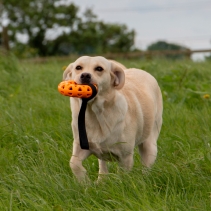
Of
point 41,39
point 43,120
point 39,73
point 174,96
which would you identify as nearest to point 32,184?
point 43,120

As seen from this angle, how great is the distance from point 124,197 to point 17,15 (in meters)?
41.5

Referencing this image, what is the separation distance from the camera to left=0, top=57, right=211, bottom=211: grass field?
12.5ft

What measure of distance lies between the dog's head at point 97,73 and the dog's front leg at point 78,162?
53cm

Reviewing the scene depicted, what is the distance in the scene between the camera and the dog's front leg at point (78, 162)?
14.5 feet

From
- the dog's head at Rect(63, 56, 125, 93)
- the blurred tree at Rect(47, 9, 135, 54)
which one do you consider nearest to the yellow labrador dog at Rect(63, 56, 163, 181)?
the dog's head at Rect(63, 56, 125, 93)

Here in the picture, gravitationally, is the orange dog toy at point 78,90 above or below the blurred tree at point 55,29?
above

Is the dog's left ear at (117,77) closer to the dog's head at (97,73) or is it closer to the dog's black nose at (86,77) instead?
the dog's head at (97,73)

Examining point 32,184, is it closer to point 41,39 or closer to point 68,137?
point 68,137

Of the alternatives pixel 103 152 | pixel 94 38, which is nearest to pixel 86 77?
pixel 103 152

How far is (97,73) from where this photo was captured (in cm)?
447

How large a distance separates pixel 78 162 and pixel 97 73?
760 millimetres

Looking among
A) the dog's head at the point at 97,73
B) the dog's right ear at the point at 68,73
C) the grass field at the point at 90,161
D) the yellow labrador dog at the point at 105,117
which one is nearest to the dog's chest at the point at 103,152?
the yellow labrador dog at the point at 105,117

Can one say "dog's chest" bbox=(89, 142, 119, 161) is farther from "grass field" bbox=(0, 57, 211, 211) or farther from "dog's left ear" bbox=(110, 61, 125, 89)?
"dog's left ear" bbox=(110, 61, 125, 89)

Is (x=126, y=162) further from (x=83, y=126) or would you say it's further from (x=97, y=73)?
(x=97, y=73)
